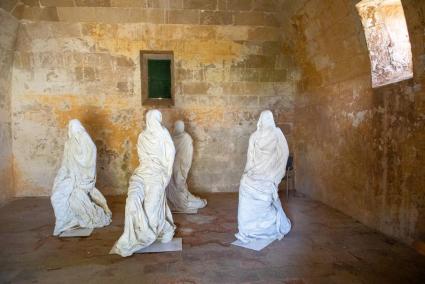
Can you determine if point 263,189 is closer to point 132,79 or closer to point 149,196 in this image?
point 149,196

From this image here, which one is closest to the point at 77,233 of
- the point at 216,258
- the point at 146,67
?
the point at 216,258

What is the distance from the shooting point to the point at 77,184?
15.7 feet

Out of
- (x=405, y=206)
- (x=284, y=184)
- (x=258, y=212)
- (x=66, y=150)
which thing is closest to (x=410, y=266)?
(x=405, y=206)

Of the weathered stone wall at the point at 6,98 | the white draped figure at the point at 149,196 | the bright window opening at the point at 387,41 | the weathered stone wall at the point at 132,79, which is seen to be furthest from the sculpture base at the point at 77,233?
the bright window opening at the point at 387,41

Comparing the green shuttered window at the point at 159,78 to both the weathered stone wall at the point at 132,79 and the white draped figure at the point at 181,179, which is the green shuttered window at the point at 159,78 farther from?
the white draped figure at the point at 181,179

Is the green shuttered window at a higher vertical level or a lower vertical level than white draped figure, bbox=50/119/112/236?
higher

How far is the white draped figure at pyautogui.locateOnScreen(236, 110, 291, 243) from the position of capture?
4.22 m

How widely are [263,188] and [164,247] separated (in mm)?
1559

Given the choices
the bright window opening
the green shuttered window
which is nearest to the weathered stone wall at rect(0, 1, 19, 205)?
the green shuttered window

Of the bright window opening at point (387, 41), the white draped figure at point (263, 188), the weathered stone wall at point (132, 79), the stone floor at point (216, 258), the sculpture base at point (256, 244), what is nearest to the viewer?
the stone floor at point (216, 258)

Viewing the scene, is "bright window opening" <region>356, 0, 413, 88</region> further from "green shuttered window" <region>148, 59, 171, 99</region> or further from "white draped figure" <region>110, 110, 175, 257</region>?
"green shuttered window" <region>148, 59, 171, 99</region>

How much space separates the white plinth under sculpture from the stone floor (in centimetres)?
26

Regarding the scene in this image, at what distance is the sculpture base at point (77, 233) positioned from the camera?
4.44 meters

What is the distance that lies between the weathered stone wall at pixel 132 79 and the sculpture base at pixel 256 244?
3.25m
